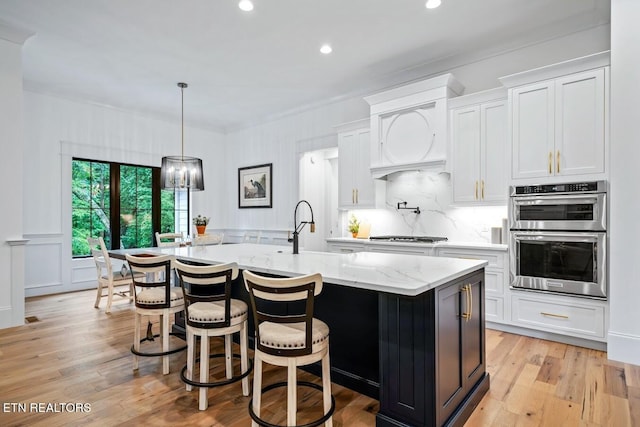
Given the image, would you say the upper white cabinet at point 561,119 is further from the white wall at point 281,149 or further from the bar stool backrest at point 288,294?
the bar stool backrest at point 288,294

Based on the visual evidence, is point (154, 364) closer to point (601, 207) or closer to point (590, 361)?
point (590, 361)

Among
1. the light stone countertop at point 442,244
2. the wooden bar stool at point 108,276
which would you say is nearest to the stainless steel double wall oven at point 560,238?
the light stone countertop at point 442,244

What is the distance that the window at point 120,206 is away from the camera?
5.59 metres

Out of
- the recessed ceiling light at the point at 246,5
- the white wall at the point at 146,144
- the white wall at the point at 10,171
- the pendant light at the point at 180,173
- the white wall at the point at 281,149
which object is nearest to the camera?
the recessed ceiling light at the point at 246,5

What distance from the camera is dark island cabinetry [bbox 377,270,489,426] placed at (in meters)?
1.76

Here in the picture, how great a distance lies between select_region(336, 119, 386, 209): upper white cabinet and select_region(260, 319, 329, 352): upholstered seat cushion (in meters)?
2.99

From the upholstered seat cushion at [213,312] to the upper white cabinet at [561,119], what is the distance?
9.41ft

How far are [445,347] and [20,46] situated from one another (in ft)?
16.1

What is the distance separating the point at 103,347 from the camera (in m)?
3.19

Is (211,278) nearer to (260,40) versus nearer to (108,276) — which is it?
(260,40)

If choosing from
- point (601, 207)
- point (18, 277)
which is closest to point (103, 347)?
point (18, 277)

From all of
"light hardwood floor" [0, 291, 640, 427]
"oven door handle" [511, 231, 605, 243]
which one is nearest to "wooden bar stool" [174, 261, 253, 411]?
"light hardwood floor" [0, 291, 640, 427]

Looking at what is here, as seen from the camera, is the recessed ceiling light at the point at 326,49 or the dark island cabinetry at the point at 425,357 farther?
the recessed ceiling light at the point at 326,49

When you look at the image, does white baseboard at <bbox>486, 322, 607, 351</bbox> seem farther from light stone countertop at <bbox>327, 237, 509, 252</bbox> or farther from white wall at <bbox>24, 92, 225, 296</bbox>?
white wall at <bbox>24, 92, 225, 296</bbox>
